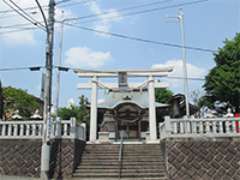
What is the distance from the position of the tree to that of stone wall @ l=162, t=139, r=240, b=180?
1105 centimetres

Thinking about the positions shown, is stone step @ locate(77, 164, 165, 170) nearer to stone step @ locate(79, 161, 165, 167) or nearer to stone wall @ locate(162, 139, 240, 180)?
stone step @ locate(79, 161, 165, 167)

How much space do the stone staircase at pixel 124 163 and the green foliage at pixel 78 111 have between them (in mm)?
23057

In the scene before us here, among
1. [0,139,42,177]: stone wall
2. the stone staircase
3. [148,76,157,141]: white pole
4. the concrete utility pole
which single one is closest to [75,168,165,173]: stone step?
the stone staircase

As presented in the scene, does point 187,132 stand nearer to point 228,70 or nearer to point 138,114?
point 138,114

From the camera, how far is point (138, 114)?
19750mm

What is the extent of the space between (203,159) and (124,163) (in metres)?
2.97

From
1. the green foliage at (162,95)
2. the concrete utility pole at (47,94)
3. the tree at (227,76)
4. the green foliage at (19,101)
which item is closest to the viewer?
the concrete utility pole at (47,94)

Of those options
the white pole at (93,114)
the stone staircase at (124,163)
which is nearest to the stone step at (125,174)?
the stone staircase at (124,163)

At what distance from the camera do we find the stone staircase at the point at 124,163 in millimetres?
10109

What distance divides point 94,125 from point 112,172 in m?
7.05

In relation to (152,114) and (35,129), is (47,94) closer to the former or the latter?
(35,129)

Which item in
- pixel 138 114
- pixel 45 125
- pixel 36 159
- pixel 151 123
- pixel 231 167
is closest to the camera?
pixel 45 125

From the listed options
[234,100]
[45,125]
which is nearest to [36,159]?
[45,125]

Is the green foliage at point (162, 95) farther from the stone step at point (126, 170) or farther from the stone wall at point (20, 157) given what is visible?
the stone wall at point (20, 157)
